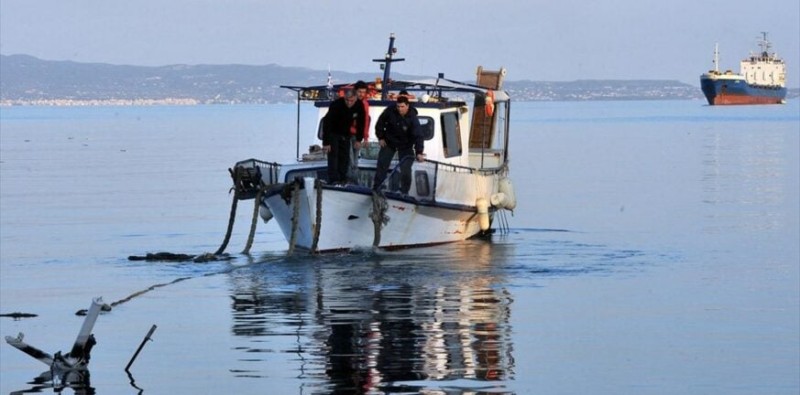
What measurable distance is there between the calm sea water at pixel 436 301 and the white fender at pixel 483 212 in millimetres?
452

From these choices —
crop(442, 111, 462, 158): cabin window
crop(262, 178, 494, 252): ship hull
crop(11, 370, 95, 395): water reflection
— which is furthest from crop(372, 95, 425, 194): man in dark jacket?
crop(11, 370, 95, 395): water reflection

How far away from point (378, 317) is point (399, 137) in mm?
7018

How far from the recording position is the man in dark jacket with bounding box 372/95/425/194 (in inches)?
1009

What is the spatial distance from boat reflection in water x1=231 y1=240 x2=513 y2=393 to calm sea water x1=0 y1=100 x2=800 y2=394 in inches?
1.8

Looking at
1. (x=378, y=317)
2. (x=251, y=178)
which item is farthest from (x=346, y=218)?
(x=378, y=317)

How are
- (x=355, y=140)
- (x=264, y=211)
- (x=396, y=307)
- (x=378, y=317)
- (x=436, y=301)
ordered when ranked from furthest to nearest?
(x=264, y=211), (x=355, y=140), (x=436, y=301), (x=396, y=307), (x=378, y=317)

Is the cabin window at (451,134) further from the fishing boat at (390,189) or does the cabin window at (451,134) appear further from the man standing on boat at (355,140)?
the man standing on boat at (355,140)

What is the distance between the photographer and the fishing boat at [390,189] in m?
25.0

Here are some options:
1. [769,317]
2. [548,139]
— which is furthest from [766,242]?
[548,139]

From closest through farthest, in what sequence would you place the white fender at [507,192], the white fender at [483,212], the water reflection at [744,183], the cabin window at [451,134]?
the cabin window at [451,134] < the white fender at [483,212] < the white fender at [507,192] < the water reflection at [744,183]

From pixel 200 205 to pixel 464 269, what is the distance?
17617mm

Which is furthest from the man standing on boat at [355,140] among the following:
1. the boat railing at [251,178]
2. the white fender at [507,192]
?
the white fender at [507,192]

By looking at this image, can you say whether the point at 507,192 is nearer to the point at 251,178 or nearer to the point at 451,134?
the point at 451,134

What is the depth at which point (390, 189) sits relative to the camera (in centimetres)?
2598
